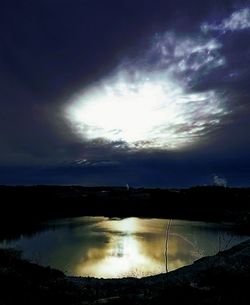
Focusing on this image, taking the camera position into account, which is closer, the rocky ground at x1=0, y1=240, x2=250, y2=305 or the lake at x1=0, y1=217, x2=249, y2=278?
the rocky ground at x1=0, y1=240, x2=250, y2=305

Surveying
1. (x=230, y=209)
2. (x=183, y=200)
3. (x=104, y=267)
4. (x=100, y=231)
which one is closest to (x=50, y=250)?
(x=104, y=267)

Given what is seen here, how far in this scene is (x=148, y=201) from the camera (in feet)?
591

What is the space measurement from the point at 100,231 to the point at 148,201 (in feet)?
326

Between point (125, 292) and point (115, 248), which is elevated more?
point (125, 292)

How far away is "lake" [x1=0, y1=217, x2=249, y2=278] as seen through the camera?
152ft

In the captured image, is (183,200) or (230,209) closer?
(230,209)

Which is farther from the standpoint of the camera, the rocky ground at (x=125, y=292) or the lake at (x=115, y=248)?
the lake at (x=115, y=248)

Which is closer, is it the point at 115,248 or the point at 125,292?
the point at 125,292

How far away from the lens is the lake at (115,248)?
4638cm

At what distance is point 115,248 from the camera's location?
62.0 metres

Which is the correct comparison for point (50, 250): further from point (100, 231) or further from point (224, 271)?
point (224, 271)

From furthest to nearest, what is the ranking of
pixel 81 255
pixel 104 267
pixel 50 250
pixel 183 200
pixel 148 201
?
pixel 148 201 → pixel 183 200 → pixel 50 250 → pixel 81 255 → pixel 104 267

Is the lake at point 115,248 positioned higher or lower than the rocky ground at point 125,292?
lower

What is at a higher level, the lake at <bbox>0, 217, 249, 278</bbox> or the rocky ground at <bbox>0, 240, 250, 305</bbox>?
the rocky ground at <bbox>0, 240, 250, 305</bbox>
